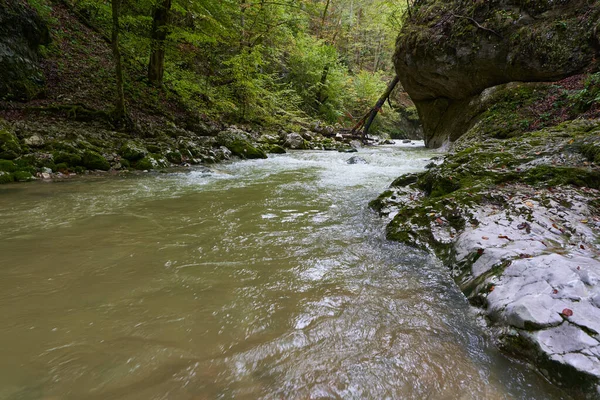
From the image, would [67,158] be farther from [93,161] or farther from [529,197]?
Answer: [529,197]

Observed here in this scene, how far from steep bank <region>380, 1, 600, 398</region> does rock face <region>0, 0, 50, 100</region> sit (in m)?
9.31

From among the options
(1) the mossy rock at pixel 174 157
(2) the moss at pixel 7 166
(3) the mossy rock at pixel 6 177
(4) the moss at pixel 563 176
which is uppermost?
(4) the moss at pixel 563 176

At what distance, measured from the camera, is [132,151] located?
7.45m

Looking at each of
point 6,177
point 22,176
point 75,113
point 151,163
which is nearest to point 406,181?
point 151,163

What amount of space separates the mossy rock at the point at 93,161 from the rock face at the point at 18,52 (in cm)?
279

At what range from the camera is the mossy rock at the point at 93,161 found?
21.4ft

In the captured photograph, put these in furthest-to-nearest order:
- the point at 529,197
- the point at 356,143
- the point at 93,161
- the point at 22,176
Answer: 1. the point at 356,143
2. the point at 93,161
3. the point at 22,176
4. the point at 529,197

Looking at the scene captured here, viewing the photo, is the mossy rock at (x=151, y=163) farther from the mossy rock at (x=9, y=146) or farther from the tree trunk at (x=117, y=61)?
the mossy rock at (x=9, y=146)

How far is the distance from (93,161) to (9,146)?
1.40 m

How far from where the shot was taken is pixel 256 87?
13.0 meters

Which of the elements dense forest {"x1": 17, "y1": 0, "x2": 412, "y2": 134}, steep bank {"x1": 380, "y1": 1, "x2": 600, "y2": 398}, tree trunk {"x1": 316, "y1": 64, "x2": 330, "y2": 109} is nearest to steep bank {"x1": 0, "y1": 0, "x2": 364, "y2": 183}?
dense forest {"x1": 17, "y1": 0, "x2": 412, "y2": 134}

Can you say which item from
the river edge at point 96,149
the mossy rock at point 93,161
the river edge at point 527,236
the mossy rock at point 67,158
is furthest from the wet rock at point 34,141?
the river edge at point 527,236

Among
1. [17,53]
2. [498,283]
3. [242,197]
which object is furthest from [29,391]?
[17,53]

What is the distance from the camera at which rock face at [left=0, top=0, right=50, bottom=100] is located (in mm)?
7066
